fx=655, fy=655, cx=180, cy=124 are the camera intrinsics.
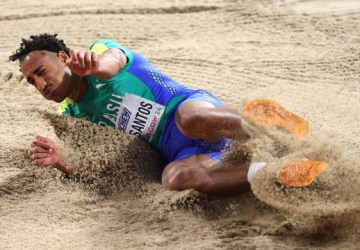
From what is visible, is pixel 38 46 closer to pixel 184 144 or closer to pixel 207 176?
pixel 184 144

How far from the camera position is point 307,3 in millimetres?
5863

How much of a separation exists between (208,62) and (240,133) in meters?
1.91

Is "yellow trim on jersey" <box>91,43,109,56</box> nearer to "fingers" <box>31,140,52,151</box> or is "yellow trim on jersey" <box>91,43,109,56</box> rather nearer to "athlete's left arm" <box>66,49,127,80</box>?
"athlete's left arm" <box>66,49,127,80</box>

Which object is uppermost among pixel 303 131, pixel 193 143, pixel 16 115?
pixel 303 131

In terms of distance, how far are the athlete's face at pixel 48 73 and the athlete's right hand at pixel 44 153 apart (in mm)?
244

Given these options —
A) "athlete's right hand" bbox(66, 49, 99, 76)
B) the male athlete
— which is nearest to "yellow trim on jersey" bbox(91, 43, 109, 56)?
the male athlete

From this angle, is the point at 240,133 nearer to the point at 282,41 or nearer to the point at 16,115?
the point at 16,115

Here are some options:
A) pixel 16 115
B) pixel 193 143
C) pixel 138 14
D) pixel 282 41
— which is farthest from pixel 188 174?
pixel 138 14

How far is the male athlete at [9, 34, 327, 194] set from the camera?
3062mm

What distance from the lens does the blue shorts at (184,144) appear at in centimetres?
326

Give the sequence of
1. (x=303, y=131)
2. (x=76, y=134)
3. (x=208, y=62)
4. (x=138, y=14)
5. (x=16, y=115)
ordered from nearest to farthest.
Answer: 1. (x=303, y=131)
2. (x=76, y=134)
3. (x=16, y=115)
4. (x=208, y=62)
5. (x=138, y=14)

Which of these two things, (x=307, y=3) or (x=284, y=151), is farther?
A: (x=307, y=3)

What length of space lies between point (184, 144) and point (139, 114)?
28 cm

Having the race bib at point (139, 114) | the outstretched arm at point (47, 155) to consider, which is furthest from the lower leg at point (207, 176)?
the outstretched arm at point (47, 155)
